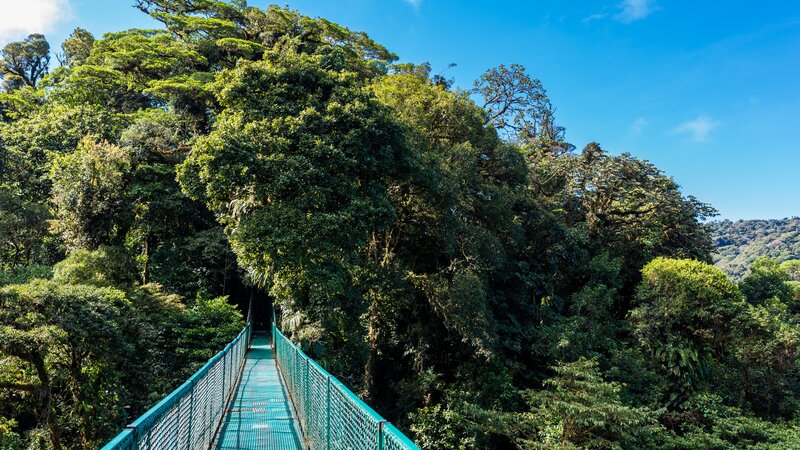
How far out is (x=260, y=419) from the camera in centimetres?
711

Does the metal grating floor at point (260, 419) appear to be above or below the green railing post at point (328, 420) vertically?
below

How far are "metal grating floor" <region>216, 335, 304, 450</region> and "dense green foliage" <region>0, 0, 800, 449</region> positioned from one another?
213 centimetres

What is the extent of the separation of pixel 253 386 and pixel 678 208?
19177mm

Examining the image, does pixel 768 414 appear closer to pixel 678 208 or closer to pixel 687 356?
pixel 687 356

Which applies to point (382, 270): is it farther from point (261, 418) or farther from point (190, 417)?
point (190, 417)

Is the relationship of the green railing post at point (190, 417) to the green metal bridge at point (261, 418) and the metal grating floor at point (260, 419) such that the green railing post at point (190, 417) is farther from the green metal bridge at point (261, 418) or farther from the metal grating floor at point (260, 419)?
the metal grating floor at point (260, 419)

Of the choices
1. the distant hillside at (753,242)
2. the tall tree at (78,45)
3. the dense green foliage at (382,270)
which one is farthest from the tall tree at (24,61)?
the distant hillside at (753,242)

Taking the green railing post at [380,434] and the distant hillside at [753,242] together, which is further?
the distant hillside at [753,242]

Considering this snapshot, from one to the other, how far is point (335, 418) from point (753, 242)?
292ft

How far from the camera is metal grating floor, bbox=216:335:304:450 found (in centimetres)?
586

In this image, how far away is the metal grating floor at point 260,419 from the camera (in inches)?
231

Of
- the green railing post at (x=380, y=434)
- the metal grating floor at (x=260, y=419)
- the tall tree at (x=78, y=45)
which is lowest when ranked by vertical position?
the metal grating floor at (x=260, y=419)

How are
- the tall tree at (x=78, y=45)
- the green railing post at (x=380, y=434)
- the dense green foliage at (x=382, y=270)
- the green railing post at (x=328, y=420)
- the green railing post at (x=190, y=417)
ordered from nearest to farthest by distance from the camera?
the green railing post at (x=380, y=434) < the green railing post at (x=190, y=417) < the green railing post at (x=328, y=420) < the dense green foliage at (x=382, y=270) < the tall tree at (x=78, y=45)

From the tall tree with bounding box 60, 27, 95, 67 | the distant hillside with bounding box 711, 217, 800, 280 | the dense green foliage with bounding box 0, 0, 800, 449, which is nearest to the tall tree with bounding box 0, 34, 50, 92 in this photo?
the tall tree with bounding box 60, 27, 95, 67
